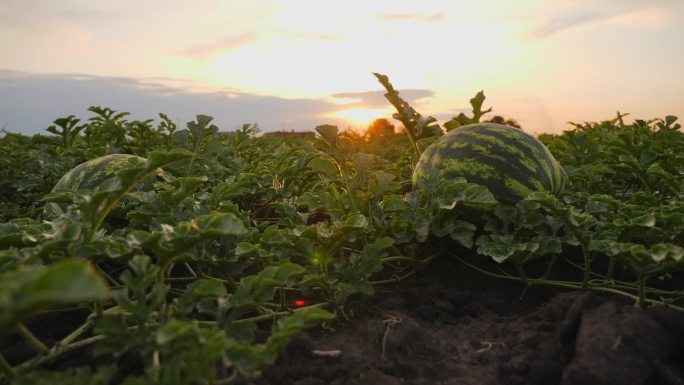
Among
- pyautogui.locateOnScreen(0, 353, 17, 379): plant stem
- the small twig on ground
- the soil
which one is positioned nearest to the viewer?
pyautogui.locateOnScreen(0, 353, 17, 379): plant stem

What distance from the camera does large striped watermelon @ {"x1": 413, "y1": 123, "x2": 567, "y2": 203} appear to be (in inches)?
120

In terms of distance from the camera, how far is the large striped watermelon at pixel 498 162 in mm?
3039

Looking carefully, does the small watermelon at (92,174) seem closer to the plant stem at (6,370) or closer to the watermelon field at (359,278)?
the watermelon field at (359,278)

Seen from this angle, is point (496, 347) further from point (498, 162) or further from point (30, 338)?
point (30, 338)

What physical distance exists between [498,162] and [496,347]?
1.22 metres

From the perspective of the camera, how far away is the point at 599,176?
12.1 feet

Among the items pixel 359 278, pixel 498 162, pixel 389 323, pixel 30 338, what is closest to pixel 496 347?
pixel 389 323

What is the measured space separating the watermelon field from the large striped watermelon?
0.04ft

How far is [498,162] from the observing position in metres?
3.09

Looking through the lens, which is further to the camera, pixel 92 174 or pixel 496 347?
pixel 92 174

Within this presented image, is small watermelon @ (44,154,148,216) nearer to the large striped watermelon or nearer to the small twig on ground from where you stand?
the large striped watermelon

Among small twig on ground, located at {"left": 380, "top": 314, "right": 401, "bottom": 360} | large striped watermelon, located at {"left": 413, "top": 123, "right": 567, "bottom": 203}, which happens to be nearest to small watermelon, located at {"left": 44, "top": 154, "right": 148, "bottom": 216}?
large striped watermelon, located at {"left": 413, "top": 123, "right": 567, "bottom": 203}

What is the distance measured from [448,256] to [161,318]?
1.70 meters

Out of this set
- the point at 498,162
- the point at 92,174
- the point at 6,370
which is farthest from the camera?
the point at 92,174
